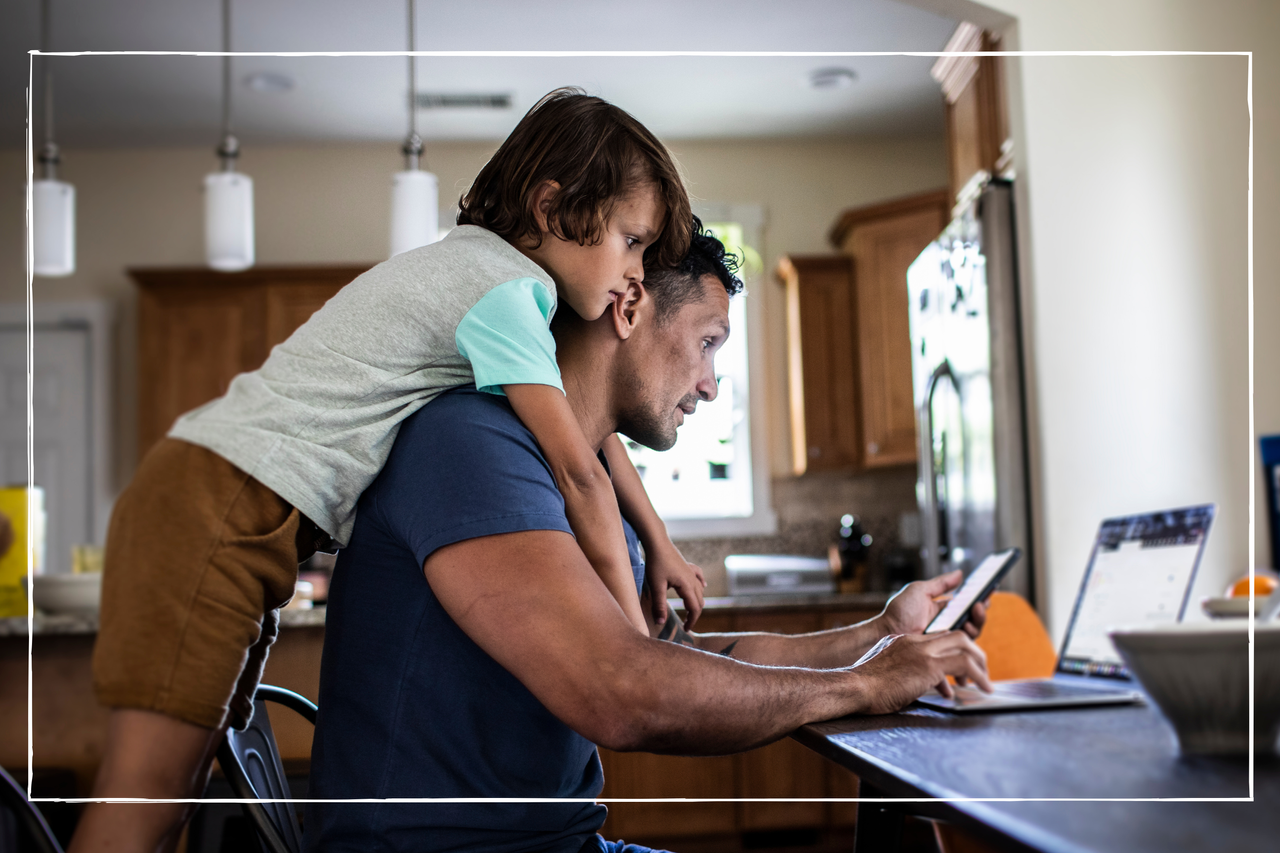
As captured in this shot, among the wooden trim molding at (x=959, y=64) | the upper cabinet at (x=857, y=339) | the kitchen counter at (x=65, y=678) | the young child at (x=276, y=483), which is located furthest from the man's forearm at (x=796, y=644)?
the upper cabinet at (x=857, y=339)

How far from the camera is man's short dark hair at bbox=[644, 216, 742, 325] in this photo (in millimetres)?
1119

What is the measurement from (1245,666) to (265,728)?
0.99 meters

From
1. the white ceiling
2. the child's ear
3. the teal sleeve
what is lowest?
the teal sleeve

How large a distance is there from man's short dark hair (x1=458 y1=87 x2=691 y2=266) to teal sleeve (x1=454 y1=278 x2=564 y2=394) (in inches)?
5.3

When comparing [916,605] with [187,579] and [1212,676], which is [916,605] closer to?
[1212,676]

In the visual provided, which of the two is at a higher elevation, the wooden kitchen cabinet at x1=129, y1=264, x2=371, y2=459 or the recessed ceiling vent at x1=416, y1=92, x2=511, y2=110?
the recessed ceiling vent at x1=416, y1=92, x2=511, y2=110

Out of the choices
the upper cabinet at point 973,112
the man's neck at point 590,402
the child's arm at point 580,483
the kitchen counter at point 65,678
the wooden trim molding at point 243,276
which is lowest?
the kitchen counter at point 65,678

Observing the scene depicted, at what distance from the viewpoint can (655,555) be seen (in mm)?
1200

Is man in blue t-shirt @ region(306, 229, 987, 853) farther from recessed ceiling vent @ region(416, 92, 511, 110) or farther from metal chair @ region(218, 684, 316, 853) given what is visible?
recessed ceiling vent @ region(416, 92, 511, 110)

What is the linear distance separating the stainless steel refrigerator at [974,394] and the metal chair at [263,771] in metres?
1.63

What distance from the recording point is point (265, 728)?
1.15 meters

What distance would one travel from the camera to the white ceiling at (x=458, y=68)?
337 cm

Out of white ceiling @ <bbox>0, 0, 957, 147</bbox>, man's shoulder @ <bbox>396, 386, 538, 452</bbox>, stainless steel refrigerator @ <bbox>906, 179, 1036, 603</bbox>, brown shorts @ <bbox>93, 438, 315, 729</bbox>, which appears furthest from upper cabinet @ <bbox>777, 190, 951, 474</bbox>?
brown shorts @ <bbox>93, 438, 315, 729</bbox>

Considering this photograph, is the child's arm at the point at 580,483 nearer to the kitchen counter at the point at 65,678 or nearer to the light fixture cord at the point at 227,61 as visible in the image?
the kitchen counter at the point at 65,678
